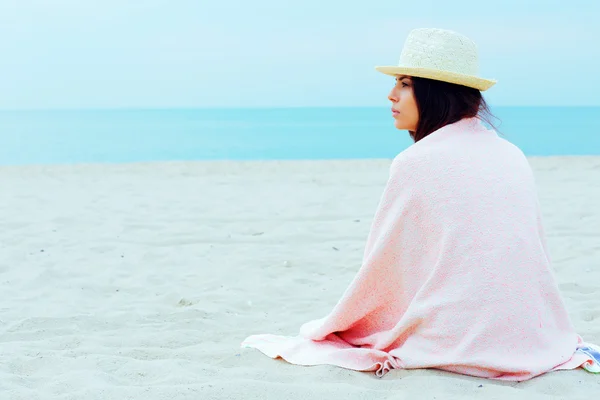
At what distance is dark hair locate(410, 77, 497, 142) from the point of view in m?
2.72

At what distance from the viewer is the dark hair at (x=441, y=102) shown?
272 centimetres

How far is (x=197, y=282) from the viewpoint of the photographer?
4.52 metres

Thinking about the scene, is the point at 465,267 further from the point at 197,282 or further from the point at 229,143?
the point at 229,143

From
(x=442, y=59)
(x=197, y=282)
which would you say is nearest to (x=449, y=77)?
(x=442, y=59)

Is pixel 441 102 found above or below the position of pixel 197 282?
above

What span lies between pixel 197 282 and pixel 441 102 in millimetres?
2287

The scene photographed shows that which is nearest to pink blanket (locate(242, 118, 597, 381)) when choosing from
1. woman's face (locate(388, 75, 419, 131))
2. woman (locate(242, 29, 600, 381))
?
woman (locate(242, 29, 600, 381))

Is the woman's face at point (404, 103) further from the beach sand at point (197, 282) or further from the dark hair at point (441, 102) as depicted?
the beach sand at point (197, 282)

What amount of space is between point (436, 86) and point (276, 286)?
1.99 m

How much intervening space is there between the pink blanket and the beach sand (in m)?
0.09

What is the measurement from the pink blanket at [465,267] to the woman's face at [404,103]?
0.13 meters

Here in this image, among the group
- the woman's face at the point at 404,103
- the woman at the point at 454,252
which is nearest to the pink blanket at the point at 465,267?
the woman at the point at 454,252

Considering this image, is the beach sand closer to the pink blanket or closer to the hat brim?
the pink blanket

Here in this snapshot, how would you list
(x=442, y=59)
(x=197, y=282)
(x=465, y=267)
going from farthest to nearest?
(x=197, y=282)
(x=442, y=59)
(x=465, y=267)
